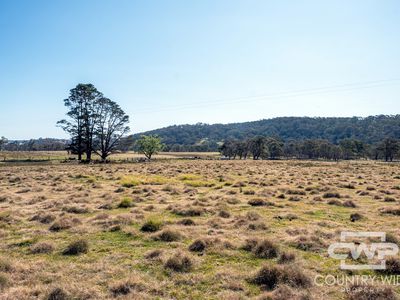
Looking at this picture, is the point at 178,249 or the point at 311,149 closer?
the point at 178,249

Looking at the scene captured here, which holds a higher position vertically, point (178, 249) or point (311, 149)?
point (311, 149)

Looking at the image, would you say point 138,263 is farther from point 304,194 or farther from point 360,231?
point 304,194

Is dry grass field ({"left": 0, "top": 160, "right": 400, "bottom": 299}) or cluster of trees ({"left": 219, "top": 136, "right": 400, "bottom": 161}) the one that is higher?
cluster of trees ({"left": 219, "top": 136, "right": 400, "bottom": 161})

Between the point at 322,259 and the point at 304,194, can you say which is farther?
the point at 304,194

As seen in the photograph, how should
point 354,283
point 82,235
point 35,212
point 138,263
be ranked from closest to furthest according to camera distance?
point 354,283
point 138,263
point 82,235
point 35,212

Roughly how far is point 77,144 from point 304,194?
182 ft

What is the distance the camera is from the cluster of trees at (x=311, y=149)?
117 meters

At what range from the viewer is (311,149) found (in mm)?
131375

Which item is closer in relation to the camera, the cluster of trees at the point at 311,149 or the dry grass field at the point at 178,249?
the dry grass field at the point at 178,249

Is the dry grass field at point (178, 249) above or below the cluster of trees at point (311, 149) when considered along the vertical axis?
below

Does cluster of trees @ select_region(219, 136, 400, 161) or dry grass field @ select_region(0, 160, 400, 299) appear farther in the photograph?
cluster of trees @ select_region(219, 136, 400, 161)

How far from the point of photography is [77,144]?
64500mm

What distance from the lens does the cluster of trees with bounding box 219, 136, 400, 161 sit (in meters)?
117

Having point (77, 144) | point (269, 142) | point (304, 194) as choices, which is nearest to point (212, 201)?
point (304, 194)
